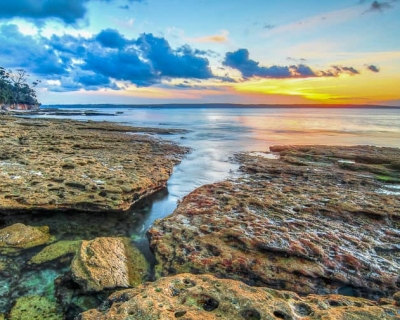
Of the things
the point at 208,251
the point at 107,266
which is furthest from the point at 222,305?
the point at 107,266

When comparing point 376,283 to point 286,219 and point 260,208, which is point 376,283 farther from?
point 260,208

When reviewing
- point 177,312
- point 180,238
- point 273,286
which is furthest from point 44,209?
point 273,286

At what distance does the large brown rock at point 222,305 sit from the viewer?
10.2 feet

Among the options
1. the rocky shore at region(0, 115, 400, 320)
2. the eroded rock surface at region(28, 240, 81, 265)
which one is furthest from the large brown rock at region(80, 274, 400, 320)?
the eroded rock surface at region(28, 240, 81, 265)

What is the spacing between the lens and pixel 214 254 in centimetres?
514

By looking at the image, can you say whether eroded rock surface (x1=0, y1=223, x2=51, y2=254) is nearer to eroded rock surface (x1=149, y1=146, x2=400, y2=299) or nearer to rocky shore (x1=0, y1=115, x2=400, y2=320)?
rocky shore (x1=0, y1=115, x2=400, y2=320)

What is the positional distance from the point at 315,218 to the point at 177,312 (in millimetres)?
4672

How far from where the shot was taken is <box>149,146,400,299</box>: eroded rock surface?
4641 mm

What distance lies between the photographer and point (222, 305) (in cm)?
327

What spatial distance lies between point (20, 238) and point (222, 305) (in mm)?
4646

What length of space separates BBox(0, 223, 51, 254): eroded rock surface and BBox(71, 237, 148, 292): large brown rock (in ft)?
4.67

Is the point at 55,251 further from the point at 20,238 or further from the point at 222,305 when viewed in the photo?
the point at 222,305

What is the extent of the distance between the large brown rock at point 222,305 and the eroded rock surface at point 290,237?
40.4 inches

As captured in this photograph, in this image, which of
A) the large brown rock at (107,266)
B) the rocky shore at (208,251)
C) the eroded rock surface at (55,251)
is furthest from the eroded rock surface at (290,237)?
the eroded rock surface at (55,251)
